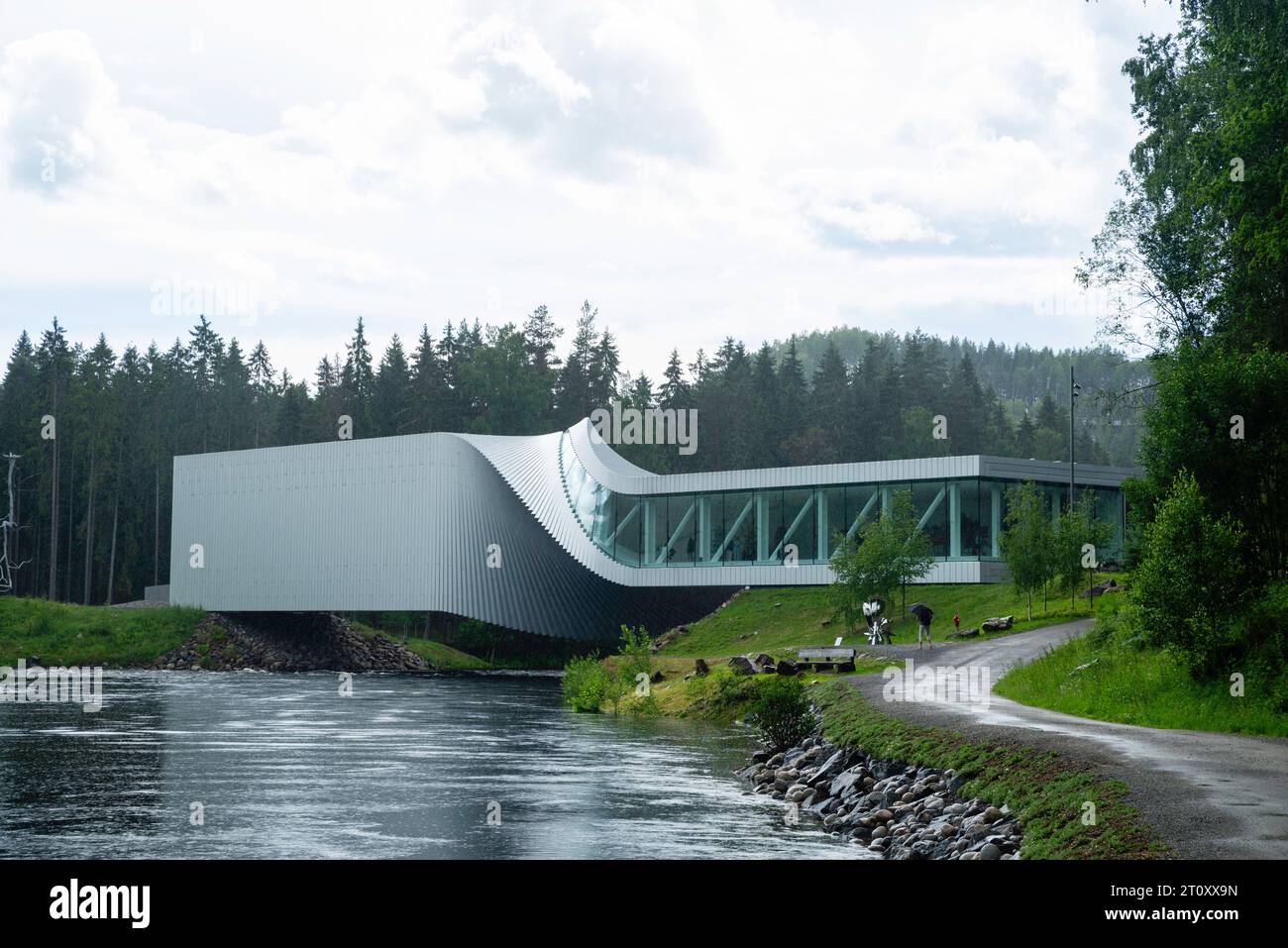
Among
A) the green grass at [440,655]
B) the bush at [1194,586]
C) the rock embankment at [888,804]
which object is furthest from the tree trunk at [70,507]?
the bush at [1194,586]

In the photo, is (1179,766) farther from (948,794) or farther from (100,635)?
(100,635)

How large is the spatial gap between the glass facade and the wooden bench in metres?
13.7

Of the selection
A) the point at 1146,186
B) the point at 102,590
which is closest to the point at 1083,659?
the point at 1146,186

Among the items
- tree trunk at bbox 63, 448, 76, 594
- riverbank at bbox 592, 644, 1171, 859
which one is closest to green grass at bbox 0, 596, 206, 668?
tree trunk at bbox 63, 448, 76, 594

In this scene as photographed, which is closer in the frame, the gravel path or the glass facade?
the gravel path

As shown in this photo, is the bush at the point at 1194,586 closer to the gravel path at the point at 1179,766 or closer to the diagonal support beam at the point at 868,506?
the gravel path at the point at 1179,766

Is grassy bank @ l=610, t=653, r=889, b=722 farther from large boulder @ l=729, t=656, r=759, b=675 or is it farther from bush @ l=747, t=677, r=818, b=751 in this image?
bush @ l=747, t=677, r=818, b=751

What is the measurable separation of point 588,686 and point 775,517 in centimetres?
2345

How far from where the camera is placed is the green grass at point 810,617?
4578 cm

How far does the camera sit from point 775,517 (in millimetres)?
59656

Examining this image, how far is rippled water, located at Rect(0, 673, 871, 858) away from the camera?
52.3ft

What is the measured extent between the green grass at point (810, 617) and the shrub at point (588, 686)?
28.3ft
